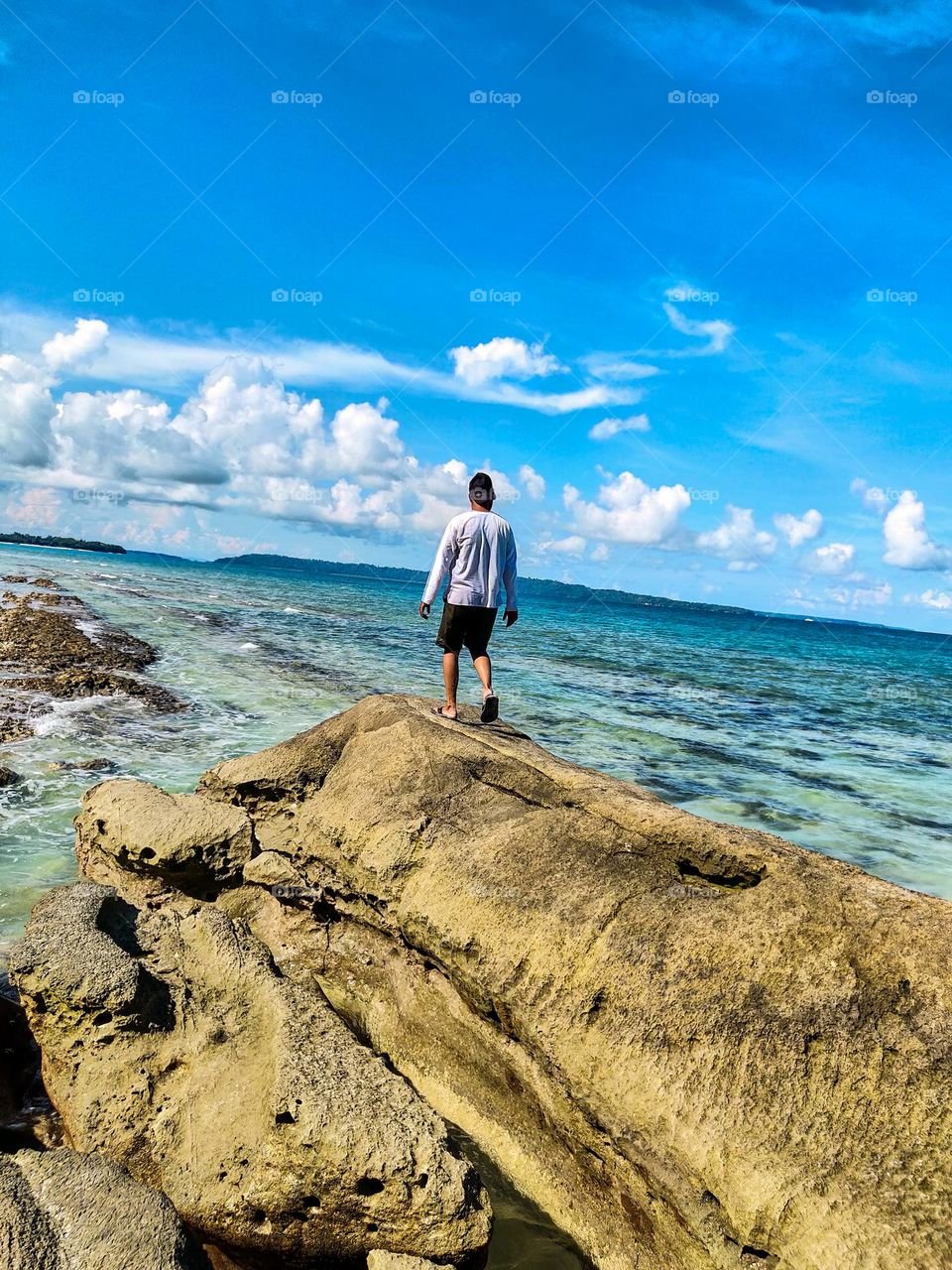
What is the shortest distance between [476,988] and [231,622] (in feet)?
106

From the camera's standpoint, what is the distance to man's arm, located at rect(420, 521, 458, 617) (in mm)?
7586

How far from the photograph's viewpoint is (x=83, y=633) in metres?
21.6

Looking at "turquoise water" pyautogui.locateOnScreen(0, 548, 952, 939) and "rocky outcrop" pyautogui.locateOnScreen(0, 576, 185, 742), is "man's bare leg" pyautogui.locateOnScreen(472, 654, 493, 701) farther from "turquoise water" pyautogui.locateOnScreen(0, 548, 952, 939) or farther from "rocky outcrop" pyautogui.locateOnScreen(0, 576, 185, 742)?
"rocky outcrop" pyautogui.locateOnScreen(0, 576, 185, 742)

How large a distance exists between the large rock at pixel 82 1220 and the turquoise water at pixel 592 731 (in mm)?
3400

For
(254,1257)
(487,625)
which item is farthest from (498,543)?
(254,1257)

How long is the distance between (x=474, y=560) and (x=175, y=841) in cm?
374

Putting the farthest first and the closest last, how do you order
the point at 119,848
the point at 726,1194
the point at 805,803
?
the point at 805,803
the point at 119,848
the point at 726,1194

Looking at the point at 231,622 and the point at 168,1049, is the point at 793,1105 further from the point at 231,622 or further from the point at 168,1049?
the point at 231,622

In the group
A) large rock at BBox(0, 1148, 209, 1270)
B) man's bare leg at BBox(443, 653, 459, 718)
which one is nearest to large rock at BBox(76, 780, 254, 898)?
man's bare leg at BBox(443, 653, 459, 718)

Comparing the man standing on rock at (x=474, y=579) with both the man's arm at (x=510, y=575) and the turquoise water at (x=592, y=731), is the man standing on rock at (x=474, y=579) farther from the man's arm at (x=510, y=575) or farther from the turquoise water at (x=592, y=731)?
the turquoise water at (x=592, y=731)

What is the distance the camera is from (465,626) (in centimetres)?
777

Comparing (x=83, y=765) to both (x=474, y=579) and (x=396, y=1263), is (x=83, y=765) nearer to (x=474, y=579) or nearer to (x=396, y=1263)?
(x=474, y=579)

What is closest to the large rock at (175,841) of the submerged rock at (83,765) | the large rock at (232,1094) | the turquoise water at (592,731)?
the turquoise water at (592,731)

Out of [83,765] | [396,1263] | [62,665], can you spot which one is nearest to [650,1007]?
[396,1263]
